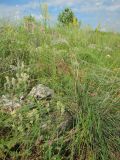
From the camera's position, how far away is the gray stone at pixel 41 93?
13.4 feet

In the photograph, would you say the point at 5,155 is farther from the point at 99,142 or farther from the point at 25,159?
the point at 99,142

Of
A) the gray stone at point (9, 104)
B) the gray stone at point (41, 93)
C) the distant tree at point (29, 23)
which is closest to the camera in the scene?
the gray stone at point (9, 104)

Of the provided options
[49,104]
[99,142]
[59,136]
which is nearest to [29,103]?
[49,104]

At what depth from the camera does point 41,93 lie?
4133mm

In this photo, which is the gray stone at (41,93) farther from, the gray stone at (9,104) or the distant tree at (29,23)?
the distant tree at (29,23)

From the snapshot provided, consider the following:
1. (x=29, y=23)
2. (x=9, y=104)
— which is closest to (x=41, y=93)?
(x=9, y=104)

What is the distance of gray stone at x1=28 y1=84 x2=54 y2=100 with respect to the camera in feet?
13.4

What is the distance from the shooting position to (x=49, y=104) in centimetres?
393

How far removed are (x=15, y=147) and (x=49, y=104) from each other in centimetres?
57

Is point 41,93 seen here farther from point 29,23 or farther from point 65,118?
point 29,23

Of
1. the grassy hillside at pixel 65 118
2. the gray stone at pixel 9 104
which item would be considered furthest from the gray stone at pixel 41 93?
the gray stone at pixel 9 104

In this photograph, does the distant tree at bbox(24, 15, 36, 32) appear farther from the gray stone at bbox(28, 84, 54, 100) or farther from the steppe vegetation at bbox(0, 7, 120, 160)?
the gray stone at bbox(28, 84, 54, 100)

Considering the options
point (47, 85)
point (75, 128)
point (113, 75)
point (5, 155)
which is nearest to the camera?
point (5, 155)

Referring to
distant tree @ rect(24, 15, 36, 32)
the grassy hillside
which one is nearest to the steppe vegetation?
the grassy hillside
